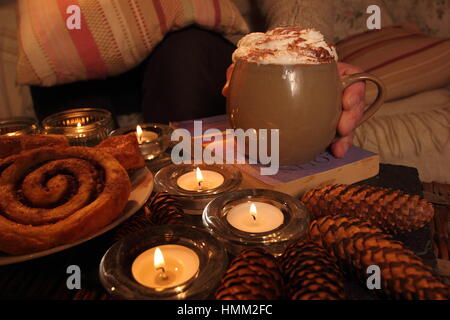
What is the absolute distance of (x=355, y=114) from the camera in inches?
21.2

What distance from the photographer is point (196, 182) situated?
493 millimetres

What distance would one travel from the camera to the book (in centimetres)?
48

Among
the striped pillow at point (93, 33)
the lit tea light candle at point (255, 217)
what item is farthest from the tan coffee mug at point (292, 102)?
the striped pillow at point (93, 33)

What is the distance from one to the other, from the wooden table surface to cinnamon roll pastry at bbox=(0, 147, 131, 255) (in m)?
0.04

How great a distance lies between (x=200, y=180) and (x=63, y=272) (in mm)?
184

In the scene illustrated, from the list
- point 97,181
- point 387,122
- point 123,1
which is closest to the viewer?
point 97,181

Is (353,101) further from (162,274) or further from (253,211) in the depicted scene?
(162,274)

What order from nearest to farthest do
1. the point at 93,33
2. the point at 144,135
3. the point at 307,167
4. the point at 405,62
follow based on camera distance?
the point at 307,167 → the point at 144,135 → the point at 93,33 → the point at 405,62

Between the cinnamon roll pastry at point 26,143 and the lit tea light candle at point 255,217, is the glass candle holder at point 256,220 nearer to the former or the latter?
the lit tea light candle at point 255,217

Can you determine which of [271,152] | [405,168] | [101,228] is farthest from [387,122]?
[101,228]

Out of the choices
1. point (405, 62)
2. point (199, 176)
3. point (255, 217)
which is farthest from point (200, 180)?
point (405, 62)

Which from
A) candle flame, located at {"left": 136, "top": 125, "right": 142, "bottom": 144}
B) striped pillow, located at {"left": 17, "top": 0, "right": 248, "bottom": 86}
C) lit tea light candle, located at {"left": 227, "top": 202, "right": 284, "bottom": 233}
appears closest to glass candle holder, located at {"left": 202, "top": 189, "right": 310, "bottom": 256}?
lit tea light candle, located at {"left": 227, "top": 202, "right": 284, "bottom": 233}
